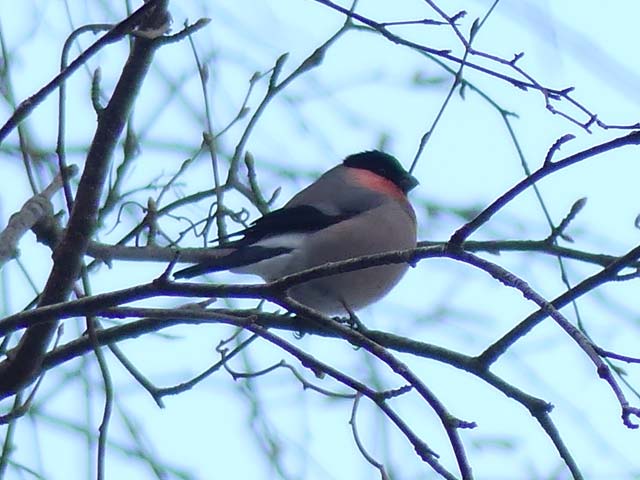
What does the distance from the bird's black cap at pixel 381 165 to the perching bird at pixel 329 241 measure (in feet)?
1.76

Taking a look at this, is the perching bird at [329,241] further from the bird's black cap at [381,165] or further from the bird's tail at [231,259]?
the bird's black cap at [381,165]

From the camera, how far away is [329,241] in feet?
11.3

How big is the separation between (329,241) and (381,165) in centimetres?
117

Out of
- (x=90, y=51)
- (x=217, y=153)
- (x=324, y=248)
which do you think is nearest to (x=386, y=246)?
(x=324, y=248)

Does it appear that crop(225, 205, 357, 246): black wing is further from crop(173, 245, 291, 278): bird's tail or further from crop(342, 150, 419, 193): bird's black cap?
crop(342, 150, 419, 193): bird's black cap

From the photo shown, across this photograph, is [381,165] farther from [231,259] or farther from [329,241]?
[231,259]

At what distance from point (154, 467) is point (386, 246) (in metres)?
1.20

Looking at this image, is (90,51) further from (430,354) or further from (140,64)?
(430,354)

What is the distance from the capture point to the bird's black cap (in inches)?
176

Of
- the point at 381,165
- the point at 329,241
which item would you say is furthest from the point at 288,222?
the point at 381,165

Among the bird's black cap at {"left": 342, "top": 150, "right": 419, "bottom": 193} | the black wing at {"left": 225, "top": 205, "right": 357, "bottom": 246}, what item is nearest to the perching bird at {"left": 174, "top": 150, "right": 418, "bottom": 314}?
the black wing at {"left": 225, "top": 205, "right": 357, "bottom": 246}

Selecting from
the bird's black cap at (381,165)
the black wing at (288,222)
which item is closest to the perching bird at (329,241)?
the black wing at (288,222)

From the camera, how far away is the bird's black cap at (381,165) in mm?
4477

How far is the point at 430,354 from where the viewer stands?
77.5 inches
